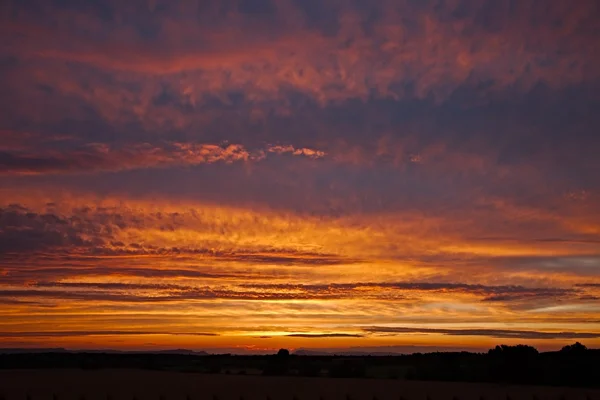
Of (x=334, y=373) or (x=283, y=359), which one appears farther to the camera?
(x=283, y=359)

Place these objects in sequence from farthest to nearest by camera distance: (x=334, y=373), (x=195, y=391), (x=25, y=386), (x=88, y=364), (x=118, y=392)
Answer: (x=334, y=373) → (x=88, y=364) → (x=195, y=391) → (x=118, y=392) → (x=25, y=386)

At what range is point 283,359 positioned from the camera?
74.2m

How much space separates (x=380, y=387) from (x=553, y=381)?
405 inches

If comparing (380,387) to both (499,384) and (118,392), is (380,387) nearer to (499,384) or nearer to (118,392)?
(499,384)

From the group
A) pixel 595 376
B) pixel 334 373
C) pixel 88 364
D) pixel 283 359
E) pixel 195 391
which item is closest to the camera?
pixel 195 391

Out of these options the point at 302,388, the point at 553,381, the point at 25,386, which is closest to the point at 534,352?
the point at 553,381

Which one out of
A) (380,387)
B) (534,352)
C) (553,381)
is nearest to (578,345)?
(534,352)

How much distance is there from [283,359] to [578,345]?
32422 mm

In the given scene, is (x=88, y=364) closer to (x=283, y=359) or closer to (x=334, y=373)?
(x=334, y=373)

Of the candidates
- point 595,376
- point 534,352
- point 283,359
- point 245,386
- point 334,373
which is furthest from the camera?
point 283,359

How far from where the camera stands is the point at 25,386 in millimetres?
19391

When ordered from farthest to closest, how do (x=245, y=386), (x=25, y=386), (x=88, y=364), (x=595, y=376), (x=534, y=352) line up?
1. (x=88, y=364)
2. (x=534, y=352)
3. (x=595, y=376)
4. (x=245, y=386)
5. (x=25, y=386)

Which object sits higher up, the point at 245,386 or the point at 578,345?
the point at 578,345

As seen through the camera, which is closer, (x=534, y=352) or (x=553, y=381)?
(x=553, y=381)
